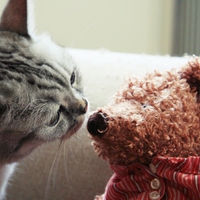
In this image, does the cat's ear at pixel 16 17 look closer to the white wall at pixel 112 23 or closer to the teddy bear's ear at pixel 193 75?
the teddy bear's ear at pixel 193 75

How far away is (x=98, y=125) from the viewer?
22.6 inches

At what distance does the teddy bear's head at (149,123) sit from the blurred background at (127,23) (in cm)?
127

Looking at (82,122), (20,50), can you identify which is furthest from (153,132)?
(20,50)

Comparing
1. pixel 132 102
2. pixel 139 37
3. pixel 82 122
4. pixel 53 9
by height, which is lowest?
pixel 139 37

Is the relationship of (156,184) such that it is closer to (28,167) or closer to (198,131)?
(198,131)

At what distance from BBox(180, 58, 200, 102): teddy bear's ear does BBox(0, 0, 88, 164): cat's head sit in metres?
0.21

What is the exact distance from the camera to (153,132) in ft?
1.90

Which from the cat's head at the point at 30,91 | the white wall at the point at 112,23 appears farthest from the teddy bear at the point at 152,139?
the white wall at the point at 112,23

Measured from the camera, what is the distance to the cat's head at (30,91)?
65 centimetres

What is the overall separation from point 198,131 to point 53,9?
138 cm

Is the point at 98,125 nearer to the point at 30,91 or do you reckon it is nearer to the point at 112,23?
the point at 30,91

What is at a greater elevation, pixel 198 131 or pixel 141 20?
pixel 198 131

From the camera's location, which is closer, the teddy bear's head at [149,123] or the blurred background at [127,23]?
the teddy bear's head at [149,123]

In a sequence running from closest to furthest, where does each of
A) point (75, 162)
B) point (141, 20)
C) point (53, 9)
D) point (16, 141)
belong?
point (16, 141)
point (75, 162)
point (53, 9)
point (141, 20)
